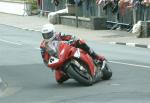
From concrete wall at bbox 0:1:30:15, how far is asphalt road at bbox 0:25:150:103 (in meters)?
26.2

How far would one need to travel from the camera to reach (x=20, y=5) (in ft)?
166

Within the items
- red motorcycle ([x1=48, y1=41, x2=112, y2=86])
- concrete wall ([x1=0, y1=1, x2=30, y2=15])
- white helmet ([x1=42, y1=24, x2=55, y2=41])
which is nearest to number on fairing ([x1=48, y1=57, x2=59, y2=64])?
red motorcycle ([x1=48, y1=41, x2=112, y2=86])

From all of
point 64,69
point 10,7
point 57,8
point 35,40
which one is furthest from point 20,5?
point 64,69

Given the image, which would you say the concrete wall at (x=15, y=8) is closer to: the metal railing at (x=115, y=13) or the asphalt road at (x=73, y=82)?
the metal railing at (x=115, y=13)

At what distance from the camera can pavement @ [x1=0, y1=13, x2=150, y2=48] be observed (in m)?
26.6

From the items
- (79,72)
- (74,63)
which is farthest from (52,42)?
(79,72)

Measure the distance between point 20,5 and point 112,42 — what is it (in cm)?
2433

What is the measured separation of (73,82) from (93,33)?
57.4 feet

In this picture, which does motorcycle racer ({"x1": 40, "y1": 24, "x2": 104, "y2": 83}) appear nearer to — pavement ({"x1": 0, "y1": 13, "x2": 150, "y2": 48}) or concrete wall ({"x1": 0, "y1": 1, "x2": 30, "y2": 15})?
pavement ({"x1": 0, "y1": 13, "x2": 150, "y2": 48})

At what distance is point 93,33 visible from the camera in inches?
1262

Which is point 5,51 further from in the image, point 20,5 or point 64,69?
point 20,5

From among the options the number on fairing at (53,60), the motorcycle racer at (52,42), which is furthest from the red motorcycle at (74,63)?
the motorcycle racer at (52,42)

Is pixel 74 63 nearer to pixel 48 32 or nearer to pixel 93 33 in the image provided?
pixel 48 32

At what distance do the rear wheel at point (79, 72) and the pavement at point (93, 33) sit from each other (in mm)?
10844
